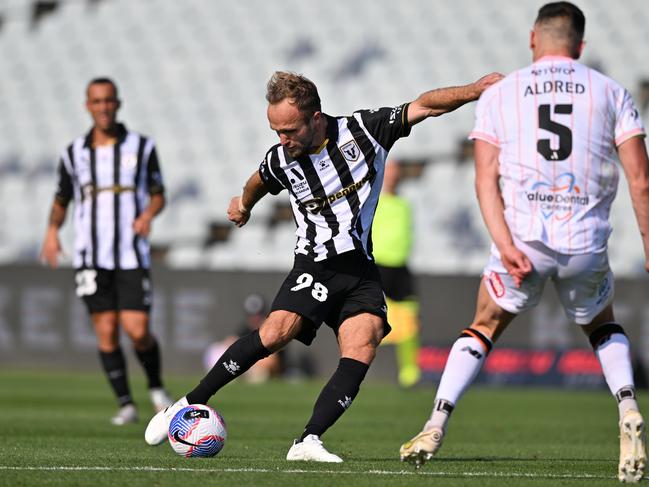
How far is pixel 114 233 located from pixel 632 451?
506cm

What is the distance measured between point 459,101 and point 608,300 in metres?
→ 1.16

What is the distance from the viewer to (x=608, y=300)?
17.9ft

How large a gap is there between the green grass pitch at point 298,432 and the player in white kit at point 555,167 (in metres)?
0.48

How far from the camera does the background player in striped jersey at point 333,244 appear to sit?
5.88m

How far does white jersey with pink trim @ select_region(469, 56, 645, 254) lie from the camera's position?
516 centimetres

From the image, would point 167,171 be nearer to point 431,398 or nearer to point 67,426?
point 431,398

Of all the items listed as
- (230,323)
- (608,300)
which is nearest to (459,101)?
(608,300)

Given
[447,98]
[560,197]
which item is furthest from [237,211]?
[560,197]

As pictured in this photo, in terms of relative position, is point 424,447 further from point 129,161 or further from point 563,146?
point 129,161

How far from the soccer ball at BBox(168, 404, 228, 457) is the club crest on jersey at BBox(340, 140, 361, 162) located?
1404 mm

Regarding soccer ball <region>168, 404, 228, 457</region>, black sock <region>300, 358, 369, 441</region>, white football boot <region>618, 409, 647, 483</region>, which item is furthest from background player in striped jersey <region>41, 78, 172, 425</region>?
white football boot <region>618, 409, 647, 483</region>

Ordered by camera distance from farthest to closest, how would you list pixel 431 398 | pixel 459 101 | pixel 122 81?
pixel 122 81
pixel 431 398
pixel 459 101

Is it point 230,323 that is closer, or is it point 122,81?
point 230,323

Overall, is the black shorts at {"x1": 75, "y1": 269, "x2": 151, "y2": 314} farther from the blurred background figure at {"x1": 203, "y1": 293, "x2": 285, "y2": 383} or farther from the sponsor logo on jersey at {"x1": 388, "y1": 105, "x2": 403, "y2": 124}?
the blurred background figure at {"x1": 203, "y1": 293, "x2": 285, "y2": 383}
